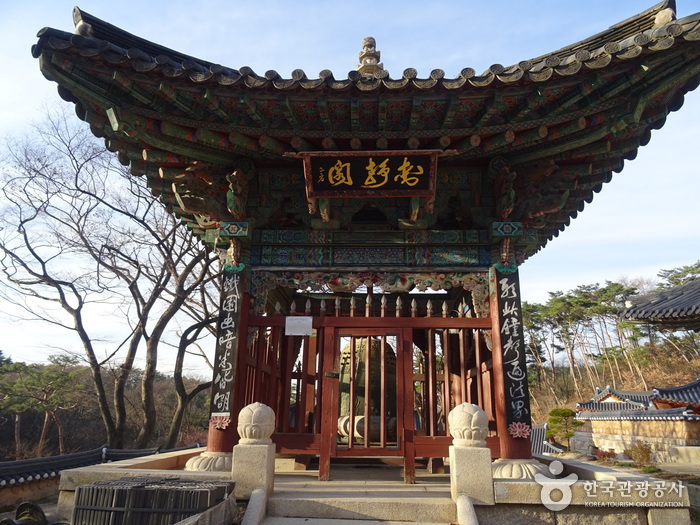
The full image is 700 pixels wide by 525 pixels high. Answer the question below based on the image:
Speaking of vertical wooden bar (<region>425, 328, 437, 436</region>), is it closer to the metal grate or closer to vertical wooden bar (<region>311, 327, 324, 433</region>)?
vertical wooden bar (<region>311, 327, 324, 433</region>)

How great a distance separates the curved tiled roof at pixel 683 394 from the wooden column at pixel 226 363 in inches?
790

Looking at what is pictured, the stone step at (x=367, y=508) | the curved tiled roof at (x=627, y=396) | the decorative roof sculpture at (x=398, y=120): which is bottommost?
the stone step at (x=367, y=508)

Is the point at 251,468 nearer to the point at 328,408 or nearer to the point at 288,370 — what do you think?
the point at 328,408

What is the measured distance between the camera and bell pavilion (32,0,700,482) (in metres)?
5.11

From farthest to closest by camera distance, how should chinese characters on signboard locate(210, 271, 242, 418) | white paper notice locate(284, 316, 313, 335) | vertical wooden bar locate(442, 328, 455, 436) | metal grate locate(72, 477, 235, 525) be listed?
vertical wooden bar locate(442, 328, 455, 436), white paper notice locate(284, 316, 313, 335), chinese characters on signboard locate(210, 271, 242, 418), metal grate locate(72, 477, 235, 525)

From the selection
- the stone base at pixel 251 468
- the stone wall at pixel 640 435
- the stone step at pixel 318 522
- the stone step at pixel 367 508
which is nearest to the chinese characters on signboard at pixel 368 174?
the stone base at pixel 251 468

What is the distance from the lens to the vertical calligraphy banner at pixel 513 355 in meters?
5.78

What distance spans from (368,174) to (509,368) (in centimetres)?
306

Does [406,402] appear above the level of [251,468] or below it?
above

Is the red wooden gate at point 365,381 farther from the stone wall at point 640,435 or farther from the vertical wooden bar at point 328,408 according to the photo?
the stone wall at point 640,435

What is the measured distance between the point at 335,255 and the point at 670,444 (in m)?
20.5

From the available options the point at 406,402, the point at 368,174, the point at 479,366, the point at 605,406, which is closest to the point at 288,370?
the point at 406,402

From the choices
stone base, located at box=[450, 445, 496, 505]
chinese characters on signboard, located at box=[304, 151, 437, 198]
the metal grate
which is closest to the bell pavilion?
chinese characters on signboard, located at box=[304, 151, 437, 198]

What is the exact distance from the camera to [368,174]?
19.8 ft
